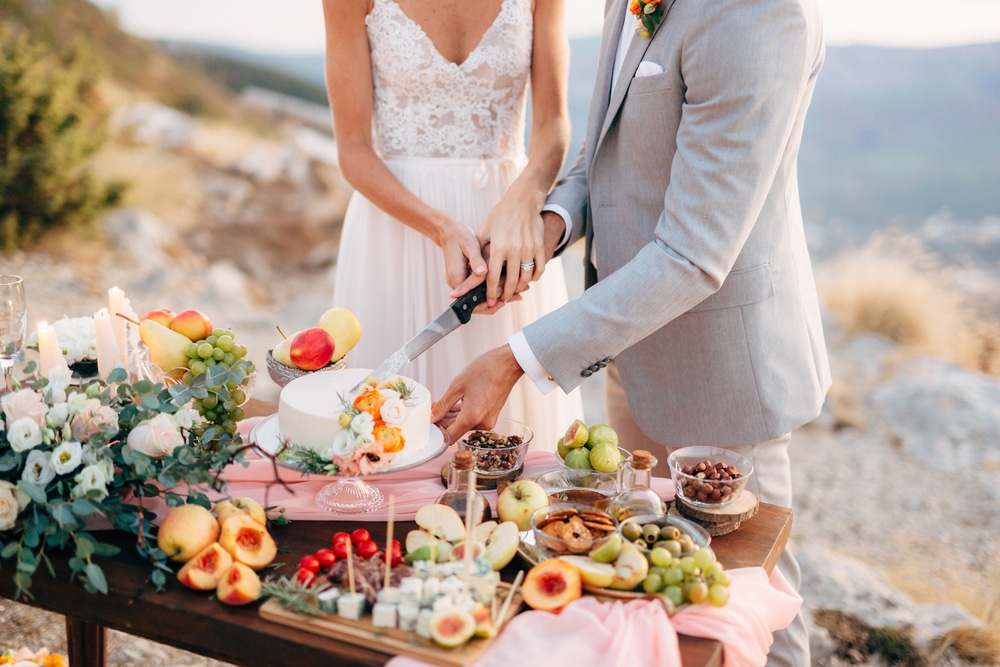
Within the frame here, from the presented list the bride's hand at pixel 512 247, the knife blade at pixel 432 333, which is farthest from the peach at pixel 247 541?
the bride's hand at pixel 512 247

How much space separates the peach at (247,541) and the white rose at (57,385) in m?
0.40

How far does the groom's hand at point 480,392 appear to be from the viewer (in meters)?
1.80

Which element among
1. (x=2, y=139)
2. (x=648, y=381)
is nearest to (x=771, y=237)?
(x=648, y=381)

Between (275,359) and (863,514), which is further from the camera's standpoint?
(863,514)

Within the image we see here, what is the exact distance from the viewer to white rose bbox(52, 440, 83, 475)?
57.1 inches

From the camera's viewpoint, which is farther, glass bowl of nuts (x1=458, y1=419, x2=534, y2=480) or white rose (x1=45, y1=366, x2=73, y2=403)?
glass bowl of nuts (x1=458, y1=419, x2=534, y2=480)

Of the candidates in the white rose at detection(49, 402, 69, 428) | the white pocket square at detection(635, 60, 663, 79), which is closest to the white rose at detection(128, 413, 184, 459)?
the white rose at detection(49, 402, 69, 428)

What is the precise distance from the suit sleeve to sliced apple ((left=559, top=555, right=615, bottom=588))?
51cm

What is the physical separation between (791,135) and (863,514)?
11.7ft

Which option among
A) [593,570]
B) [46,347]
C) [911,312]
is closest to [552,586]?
[593,570]

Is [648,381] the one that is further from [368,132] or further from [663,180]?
[368,132]

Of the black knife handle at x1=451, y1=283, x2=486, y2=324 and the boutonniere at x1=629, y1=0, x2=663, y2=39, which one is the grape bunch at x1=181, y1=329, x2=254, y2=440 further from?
the boutonniere at x1=629, y1=0, x2=663, y2=39

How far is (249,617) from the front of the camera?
53.0 inches

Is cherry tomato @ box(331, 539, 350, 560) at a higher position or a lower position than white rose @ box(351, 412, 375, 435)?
lower
